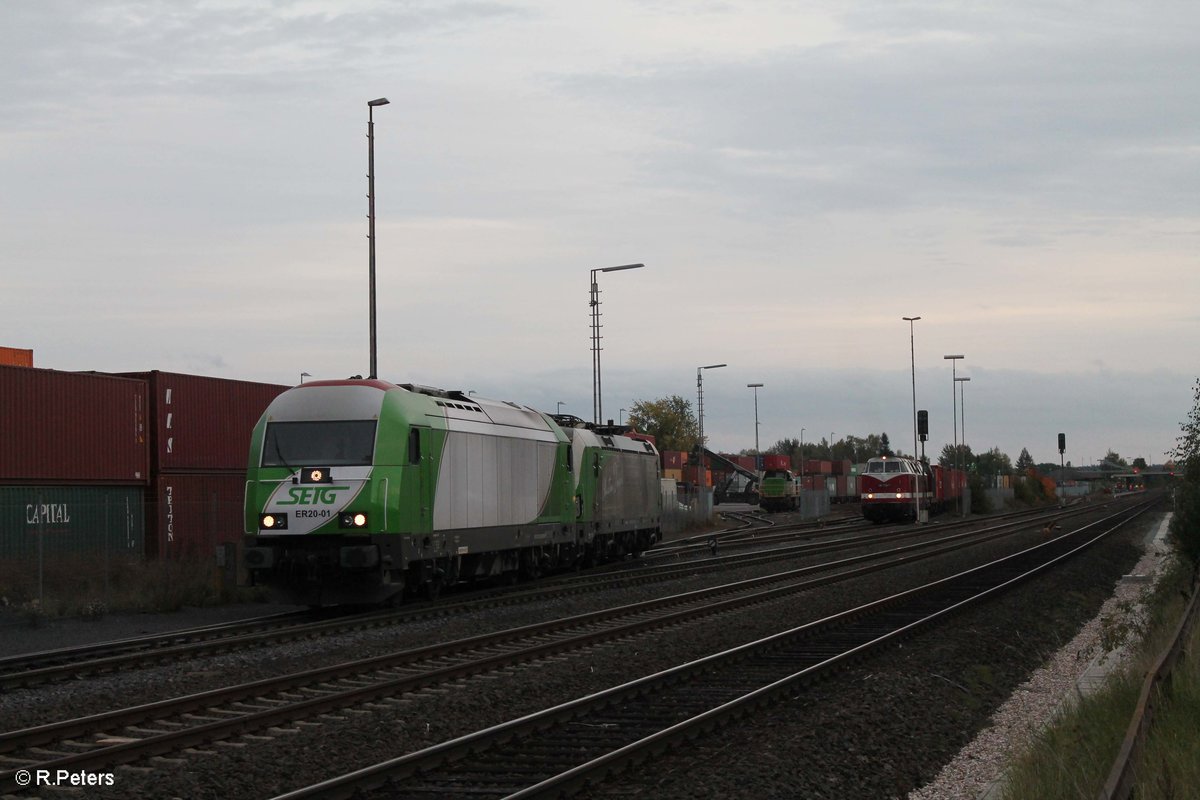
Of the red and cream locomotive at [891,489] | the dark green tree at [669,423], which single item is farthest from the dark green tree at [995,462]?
the red and cream locomotive at [891,489]

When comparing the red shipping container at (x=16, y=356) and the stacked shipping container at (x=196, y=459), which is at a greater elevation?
the red shipping container at (x=16, y=356)

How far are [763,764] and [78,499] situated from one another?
2183cm

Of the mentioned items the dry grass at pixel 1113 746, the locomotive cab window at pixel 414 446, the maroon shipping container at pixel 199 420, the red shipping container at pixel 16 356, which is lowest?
the dry grass at pixel 1113 746

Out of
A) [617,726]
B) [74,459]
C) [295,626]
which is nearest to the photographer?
[617,726]

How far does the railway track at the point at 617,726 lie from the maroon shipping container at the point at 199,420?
17900 millimetres

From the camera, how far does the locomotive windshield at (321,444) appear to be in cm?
2016

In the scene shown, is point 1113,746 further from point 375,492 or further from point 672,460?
point 672,460

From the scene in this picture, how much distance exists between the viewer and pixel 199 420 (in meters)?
31.4

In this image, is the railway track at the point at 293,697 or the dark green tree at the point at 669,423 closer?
the railway track at the point at 293,697

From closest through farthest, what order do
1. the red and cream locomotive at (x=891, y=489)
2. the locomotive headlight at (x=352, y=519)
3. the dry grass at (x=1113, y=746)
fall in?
the dry grass at (x=1113, y=746), the locomotive headlight at (x=352, y=519), the red and cream locomotive at (x=891, y=489)

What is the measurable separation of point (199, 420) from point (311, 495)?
41.3 ft

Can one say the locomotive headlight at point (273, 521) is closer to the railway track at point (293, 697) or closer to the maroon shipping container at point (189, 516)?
the railway track at point (293, 697)

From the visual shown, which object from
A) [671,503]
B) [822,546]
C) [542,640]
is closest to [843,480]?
[671,503]

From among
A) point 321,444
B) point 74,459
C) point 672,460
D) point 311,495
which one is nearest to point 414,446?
→ point 321,444
